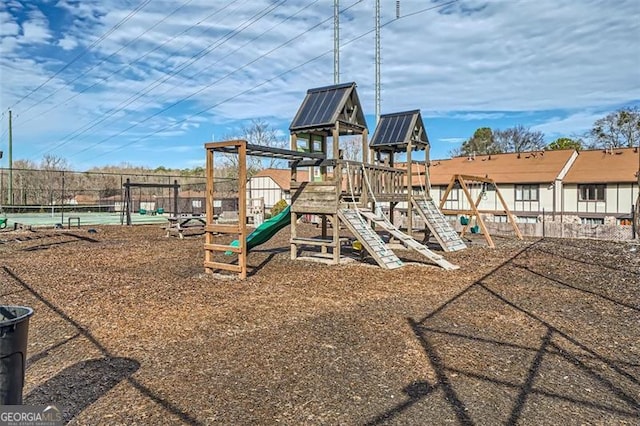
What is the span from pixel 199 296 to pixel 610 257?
33.4 ft

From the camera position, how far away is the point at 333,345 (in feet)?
15.5

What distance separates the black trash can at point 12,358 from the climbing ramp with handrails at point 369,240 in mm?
7583

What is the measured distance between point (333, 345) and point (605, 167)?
103ft

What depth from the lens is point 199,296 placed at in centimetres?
704

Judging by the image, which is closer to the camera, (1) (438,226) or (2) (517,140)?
(1) (438,226)

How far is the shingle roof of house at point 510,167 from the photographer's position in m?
30.7

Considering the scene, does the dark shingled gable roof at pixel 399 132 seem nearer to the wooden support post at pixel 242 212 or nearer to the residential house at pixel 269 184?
the wooden support post at pixel 242 212

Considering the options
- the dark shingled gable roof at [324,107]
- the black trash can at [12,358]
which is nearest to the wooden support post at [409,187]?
the dark shingled gable roof at [324,107]

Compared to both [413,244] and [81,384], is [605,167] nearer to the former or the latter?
[413,244]

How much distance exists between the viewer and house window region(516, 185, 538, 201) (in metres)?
30.7

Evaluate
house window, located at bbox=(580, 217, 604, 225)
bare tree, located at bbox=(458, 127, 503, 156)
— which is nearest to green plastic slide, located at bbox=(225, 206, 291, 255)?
house window, located at bbox=(580, 217, 604, 225)

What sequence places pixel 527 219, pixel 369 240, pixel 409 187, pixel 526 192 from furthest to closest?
pixel 526 192 → pixel 527 219 → pixel 409 187 → pixel 369 240

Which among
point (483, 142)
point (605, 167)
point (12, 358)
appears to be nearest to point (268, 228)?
point (12, 358)

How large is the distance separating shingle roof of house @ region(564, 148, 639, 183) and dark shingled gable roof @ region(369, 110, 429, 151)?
19.6 meters
